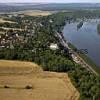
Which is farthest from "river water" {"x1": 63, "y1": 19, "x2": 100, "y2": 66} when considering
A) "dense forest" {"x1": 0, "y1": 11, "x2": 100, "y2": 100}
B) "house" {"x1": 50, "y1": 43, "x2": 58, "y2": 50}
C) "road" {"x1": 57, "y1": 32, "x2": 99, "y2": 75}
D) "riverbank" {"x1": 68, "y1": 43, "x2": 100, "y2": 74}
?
"house" {"x1": 50, "y1": 43, "x2": 58, "y2": 50}

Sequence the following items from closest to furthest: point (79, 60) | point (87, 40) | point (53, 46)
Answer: point (79, 60) → point (53, 46) → point (87, 40)

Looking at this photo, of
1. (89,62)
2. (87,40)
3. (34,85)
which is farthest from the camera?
(87,40)

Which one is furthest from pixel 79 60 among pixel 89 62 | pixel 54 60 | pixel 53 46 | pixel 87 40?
pixel 87 40

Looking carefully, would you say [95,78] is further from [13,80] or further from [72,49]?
[72,49]

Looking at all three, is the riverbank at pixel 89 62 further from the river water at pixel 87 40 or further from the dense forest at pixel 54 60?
the dense forest at pixel 54 60

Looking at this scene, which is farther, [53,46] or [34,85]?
[53,46]

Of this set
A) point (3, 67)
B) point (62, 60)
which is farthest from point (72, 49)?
point (3, 67)

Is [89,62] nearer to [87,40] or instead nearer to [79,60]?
[79,60]

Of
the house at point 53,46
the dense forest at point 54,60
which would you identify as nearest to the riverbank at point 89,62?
the dense forest at point 54,60
